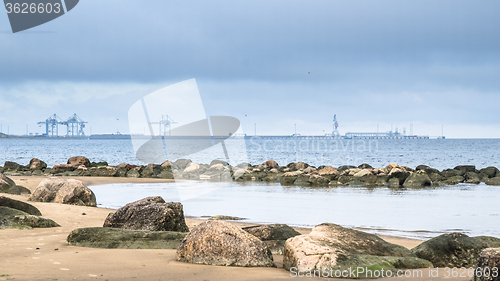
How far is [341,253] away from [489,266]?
71.2 inches

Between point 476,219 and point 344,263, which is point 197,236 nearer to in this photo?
point 344,263

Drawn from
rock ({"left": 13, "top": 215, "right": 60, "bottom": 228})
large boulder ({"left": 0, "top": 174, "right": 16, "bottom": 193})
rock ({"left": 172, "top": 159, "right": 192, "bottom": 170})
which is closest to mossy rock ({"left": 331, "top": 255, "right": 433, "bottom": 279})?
rock ({"left": 13, "top": 215, "right": 60, "bottom": 228})

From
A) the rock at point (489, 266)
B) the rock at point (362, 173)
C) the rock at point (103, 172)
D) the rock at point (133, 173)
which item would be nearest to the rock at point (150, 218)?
the rock at point (489, 266)

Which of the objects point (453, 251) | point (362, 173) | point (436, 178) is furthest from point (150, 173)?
point (453, 251)

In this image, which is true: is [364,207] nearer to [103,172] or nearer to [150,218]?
[150,218]

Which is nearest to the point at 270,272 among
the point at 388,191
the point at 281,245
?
the point at 281,245

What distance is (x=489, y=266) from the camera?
14.6ft

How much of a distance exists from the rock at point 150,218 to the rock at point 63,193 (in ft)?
17.5

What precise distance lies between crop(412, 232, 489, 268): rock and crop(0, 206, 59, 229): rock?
22.8 ft

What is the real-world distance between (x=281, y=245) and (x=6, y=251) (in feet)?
13.4

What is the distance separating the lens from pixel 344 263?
18.3ft

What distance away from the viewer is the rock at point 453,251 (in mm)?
6363

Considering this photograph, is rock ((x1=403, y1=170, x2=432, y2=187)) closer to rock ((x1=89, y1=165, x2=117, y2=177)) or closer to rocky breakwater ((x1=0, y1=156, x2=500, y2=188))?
rocky breakwater ((x1=0, y1=156, x2=500, y2=188))

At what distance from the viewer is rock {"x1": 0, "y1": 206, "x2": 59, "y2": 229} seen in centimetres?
814
